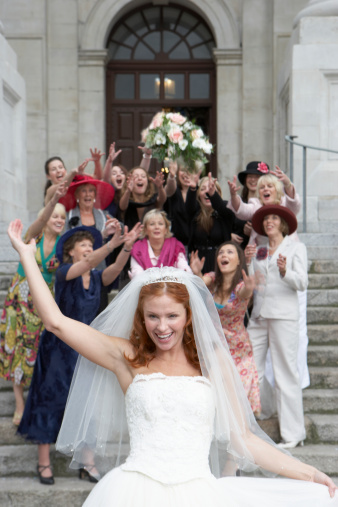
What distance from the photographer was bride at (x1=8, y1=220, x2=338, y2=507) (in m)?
3.25

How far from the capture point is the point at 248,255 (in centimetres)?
620

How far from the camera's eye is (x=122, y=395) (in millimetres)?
3721

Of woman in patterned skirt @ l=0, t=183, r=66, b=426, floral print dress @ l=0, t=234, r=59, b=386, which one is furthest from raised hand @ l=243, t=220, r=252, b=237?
floral print dress @ l=0, t=234, r=59, b=386

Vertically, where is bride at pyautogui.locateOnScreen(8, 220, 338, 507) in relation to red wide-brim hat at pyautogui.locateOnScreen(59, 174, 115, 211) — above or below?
below

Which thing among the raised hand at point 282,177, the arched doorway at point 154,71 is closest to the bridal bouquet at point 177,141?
the raised hand at point 282,177

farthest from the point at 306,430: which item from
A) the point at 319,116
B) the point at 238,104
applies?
the point at 238,104

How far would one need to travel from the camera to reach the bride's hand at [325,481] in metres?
3.27

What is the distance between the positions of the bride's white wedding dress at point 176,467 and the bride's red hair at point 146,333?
0.36 feet

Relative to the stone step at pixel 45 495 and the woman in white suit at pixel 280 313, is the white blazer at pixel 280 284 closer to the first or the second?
the woman in white suit at pixel 280 313

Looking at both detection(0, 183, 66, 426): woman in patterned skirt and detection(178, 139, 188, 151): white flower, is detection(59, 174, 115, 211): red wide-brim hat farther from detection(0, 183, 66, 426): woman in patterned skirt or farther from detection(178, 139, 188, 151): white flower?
detection(0, 183, 66, 426): woman in patterned skirt

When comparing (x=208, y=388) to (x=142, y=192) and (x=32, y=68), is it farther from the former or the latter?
(x=32, y=68)

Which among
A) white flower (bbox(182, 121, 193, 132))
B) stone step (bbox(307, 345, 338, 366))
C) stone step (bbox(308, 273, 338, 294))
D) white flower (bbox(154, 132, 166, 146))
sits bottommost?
stone step (bbox(307, 345, 338, 366))

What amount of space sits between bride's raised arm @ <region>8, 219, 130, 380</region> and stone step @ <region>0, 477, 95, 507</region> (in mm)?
2401

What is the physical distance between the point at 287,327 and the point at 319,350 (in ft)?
3.69
